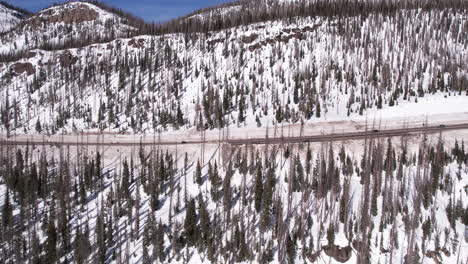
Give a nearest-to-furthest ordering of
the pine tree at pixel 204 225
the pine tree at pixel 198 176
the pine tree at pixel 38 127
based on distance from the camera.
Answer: the pine tree at pixel 204 225 → the pine tree at pixel 198 176 → the pine tree at pixel 38 127

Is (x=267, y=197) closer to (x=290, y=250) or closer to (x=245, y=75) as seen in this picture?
(x=290, y=250)

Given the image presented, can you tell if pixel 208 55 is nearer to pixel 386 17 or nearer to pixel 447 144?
pixel 386 17

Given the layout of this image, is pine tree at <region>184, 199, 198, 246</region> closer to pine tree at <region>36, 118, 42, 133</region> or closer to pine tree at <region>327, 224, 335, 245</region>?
pine tree at <region>327, 224, 335, 245</region>

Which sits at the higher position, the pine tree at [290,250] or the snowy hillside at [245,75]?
the snowy hillside at [245,75]

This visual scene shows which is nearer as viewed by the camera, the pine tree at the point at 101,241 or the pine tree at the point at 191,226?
the pine tree at the point at 101,241

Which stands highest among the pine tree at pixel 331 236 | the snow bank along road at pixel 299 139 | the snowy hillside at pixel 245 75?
the snowy hillside at pixel 245 75

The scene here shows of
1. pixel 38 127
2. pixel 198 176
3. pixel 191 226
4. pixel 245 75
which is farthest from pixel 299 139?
pixel 38 127

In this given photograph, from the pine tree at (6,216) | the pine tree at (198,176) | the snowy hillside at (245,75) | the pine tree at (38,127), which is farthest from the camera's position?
the pine tree at (38,127)

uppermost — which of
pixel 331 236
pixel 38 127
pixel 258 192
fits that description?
pixel 38 127

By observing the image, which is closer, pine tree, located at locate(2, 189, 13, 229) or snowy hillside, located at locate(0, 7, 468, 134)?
pine tree, located at locate(2, 189, 13, 229)

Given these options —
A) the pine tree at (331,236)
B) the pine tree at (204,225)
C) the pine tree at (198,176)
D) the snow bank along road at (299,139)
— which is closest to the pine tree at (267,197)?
the pine tree at (204,225)

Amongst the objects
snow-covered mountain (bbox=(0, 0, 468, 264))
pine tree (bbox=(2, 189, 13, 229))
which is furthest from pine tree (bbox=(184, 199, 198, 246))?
pine tree (bbox=(2, 189, 13, 229))

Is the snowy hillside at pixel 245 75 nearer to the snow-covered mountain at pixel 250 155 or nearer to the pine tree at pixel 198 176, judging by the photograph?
the snow-covered mountain at pixel 250 155
